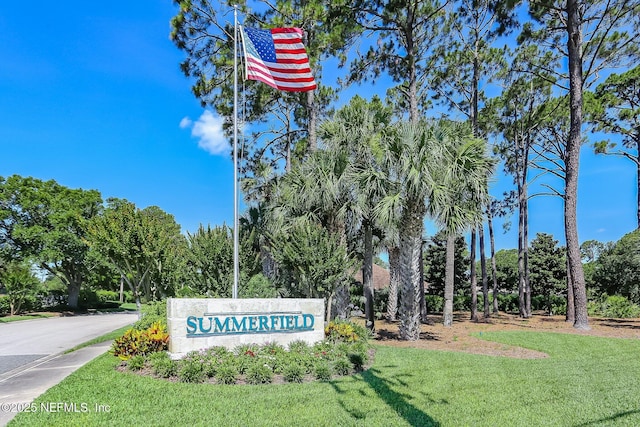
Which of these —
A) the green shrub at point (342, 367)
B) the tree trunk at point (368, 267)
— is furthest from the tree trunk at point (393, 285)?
the green shrub at point (342, 367)

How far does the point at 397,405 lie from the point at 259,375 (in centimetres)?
234

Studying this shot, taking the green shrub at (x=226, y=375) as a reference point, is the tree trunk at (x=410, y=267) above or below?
above

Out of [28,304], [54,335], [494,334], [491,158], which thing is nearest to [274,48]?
[491,158]

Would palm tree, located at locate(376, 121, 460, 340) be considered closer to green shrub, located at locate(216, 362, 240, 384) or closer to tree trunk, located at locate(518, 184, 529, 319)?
green shrub, located at locate(216, 362, 240, 384)

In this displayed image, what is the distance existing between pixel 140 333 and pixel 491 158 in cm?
1007

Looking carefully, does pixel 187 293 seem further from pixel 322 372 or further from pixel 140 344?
pixel 322 372

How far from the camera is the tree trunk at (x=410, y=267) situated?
10.9m

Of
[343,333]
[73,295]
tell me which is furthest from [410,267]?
[73,295]

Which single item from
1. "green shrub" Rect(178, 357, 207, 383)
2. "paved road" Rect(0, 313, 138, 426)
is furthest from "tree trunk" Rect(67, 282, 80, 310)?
"green shrub" Rect(178, 357, 207, 383)

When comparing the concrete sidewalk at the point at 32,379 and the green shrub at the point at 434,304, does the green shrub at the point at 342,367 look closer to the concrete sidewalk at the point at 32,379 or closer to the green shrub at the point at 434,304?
the concrete sidewalk at the point at 32,379

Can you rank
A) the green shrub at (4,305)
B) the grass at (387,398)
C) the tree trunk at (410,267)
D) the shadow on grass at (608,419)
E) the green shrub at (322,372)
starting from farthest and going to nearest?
the green shrub at (4,305), the tree trunk at (410,267), the green shrub at (322,372), the grass at (387,398), the shadow on grass at (608,419)

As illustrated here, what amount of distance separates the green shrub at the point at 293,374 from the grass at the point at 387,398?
1.03ft

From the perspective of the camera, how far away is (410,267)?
10977 mm

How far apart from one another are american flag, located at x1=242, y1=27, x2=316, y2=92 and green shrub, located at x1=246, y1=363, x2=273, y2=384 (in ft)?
23.4
